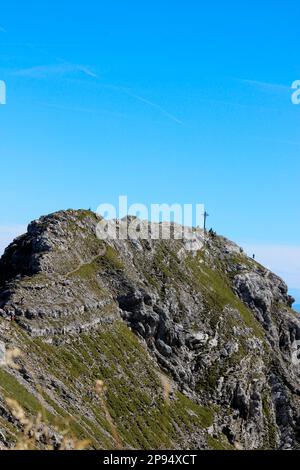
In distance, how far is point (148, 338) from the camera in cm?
14100

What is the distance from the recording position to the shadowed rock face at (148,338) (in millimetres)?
98438

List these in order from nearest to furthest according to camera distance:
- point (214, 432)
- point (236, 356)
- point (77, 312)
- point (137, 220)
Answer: point (77, 312), point (214, 432), point (236, 356), point (137, 220)

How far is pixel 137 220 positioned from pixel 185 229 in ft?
76.8

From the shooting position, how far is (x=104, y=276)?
140m

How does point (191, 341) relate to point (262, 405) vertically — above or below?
above

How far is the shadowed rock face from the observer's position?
323ft

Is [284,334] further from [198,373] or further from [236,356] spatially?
[198,373]
